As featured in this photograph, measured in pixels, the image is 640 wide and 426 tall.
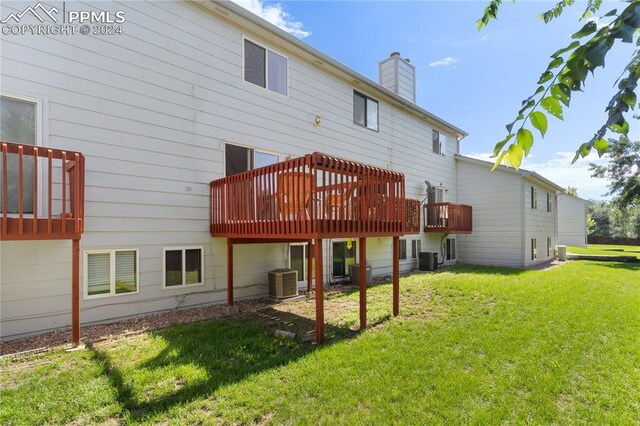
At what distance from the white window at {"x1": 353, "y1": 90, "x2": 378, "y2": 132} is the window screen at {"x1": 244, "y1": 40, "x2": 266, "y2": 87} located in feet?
11.7

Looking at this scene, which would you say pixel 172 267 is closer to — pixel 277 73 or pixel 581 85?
pixel 277 73

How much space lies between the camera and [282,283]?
24.0ft

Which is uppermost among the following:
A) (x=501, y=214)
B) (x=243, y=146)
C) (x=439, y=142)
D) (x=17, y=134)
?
(x=439, y=142)

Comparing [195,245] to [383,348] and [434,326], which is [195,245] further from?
[434,326]

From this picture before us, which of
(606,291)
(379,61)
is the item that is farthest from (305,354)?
(379,61)

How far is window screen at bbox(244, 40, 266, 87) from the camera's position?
24.9 ft

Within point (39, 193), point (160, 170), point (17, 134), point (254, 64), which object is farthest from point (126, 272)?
point (254, 64)

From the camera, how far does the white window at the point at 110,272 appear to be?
5.38 m

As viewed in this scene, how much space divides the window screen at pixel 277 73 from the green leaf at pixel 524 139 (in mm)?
7673

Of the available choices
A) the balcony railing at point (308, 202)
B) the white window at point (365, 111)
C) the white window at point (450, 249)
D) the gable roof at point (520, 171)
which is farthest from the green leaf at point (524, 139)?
the white window at point (450, 249)

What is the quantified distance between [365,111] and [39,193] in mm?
8816

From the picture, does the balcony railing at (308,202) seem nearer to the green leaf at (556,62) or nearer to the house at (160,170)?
the house at (160,170)

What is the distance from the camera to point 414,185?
12930 mm

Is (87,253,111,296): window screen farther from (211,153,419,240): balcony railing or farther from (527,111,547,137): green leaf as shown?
(527,111,547,137): green leaf
